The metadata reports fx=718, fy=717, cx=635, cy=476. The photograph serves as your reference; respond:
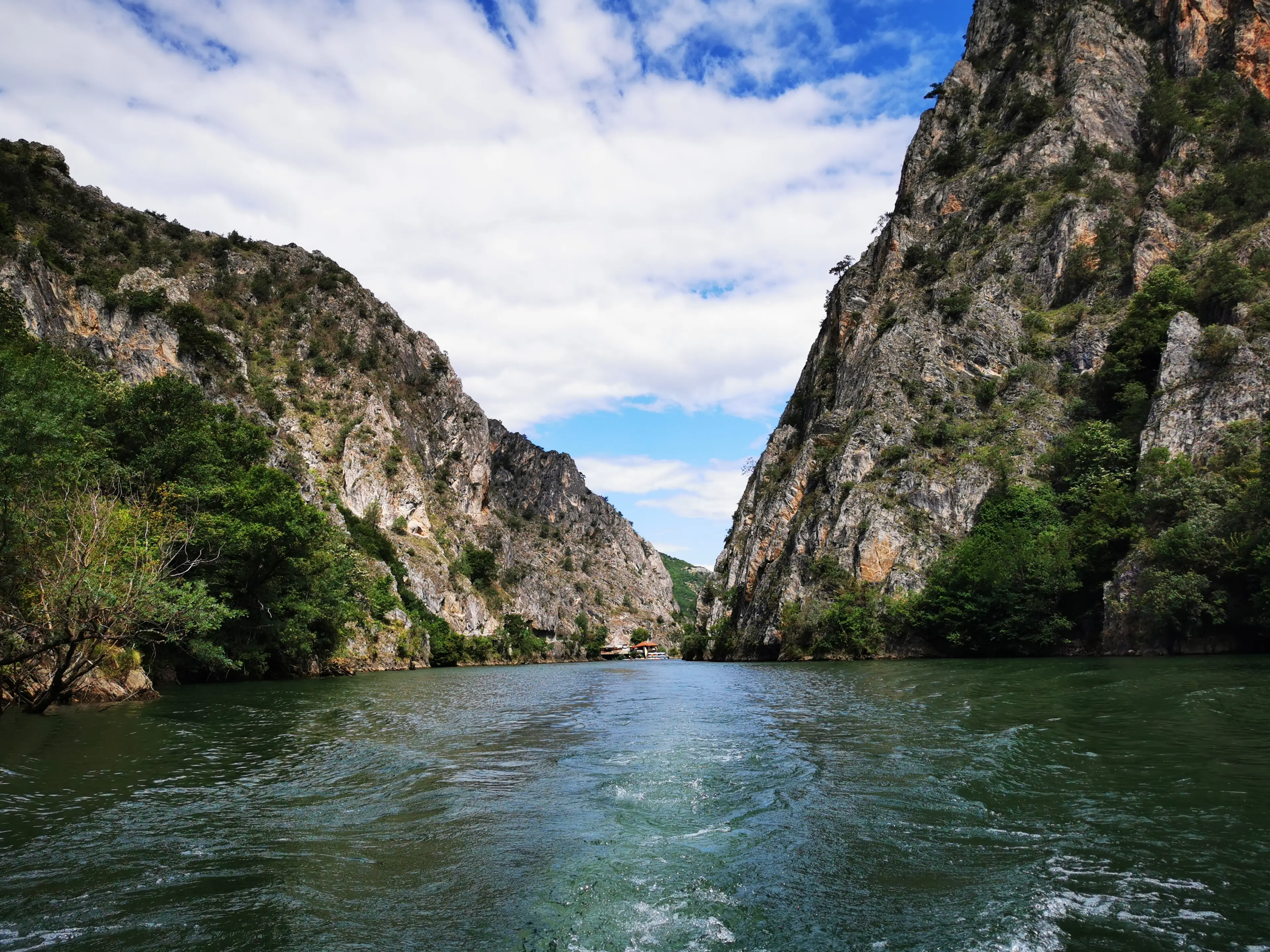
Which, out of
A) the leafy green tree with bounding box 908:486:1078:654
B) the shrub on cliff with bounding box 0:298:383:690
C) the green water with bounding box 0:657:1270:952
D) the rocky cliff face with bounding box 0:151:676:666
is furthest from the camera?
the rocky cliff face with bounding box 0:151:676:666

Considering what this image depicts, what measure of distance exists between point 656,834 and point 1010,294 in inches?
3360

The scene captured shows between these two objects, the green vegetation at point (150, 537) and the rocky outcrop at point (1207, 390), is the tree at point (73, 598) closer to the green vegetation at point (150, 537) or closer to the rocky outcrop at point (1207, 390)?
the green vegetation at point (150, 537)

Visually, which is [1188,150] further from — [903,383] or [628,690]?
[628,690]

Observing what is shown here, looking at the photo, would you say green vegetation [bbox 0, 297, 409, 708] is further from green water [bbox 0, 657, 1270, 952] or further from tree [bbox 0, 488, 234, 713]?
green water [bbox 0, 657, 1270, 952]

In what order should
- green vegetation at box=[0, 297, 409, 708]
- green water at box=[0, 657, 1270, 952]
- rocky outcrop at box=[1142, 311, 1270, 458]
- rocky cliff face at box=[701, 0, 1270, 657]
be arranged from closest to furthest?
green water at box=[0, 657, 1270, 952] → green vegetation at box=[0, 297, 409, 708] → rocky outcrop at box=[1142, 311, 1270, 458] → rocky cliff face at box=[701, 0, 1270, 657]

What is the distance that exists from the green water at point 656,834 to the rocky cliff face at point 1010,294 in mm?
47956

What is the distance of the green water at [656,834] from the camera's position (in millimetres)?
6285

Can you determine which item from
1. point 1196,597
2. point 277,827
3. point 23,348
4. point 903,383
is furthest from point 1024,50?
point 277,827

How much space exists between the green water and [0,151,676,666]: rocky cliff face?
48937 mm

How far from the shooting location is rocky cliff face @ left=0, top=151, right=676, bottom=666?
70938mm

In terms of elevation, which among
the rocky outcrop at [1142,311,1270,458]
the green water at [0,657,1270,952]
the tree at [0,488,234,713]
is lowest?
the green water at [0,657,1270,952]

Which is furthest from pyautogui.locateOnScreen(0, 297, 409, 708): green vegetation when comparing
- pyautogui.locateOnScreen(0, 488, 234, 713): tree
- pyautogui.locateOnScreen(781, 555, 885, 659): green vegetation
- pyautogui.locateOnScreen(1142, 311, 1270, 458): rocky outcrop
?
pyautogui.locateOnScreen(1142, 311, 1270, 458): rocky outcrop

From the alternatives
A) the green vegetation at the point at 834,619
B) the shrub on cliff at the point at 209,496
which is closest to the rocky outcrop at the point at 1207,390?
the green vegetation at the point at 834,619

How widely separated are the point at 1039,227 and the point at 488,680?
7752 centimetres
